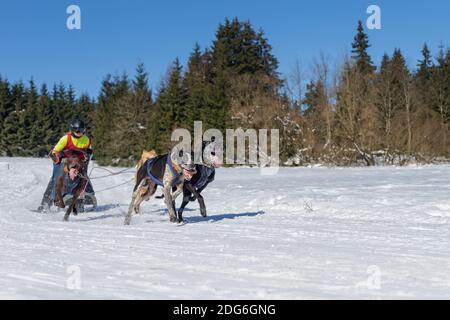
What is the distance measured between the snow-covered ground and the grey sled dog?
1.43 ft

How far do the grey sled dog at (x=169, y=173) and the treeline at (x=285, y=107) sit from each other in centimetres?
2809

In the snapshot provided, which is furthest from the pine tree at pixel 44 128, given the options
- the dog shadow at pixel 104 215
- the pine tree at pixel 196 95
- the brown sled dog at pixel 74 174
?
the brown sled dog at pixel 74 174

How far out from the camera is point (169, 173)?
11156 mm

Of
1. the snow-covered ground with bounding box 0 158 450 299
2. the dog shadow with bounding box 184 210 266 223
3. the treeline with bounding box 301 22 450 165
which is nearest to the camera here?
the snow-covered ground with bounding box 0 158 450 299

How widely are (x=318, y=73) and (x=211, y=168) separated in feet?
108

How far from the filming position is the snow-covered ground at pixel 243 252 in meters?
4.82

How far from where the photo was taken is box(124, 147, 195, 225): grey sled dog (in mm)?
10906

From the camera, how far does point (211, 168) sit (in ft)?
36.6

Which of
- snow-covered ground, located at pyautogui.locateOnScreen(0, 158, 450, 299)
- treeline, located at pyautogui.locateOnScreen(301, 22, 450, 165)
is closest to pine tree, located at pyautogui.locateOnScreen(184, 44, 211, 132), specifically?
treeline, located at pyautogui.locateOnScreen(301, 22, 450, 165)

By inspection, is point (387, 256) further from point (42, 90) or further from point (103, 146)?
point (42, 90)

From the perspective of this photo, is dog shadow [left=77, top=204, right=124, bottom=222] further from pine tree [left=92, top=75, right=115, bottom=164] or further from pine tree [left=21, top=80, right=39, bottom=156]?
pine tree [left=21, top=80, right=39, bottom=156]

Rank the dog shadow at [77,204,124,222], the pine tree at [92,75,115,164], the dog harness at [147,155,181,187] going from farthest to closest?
the pine tree at [92,75,115,164] → the dog shadow at [77,204,124,222] → the dog harness at [147,155,181,187]

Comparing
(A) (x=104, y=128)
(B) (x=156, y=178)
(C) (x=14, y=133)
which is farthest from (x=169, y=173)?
(C) (x=14, y=133)

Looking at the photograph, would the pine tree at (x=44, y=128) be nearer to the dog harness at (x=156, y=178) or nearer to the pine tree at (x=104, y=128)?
the pine tree at (x=104, y=128)
